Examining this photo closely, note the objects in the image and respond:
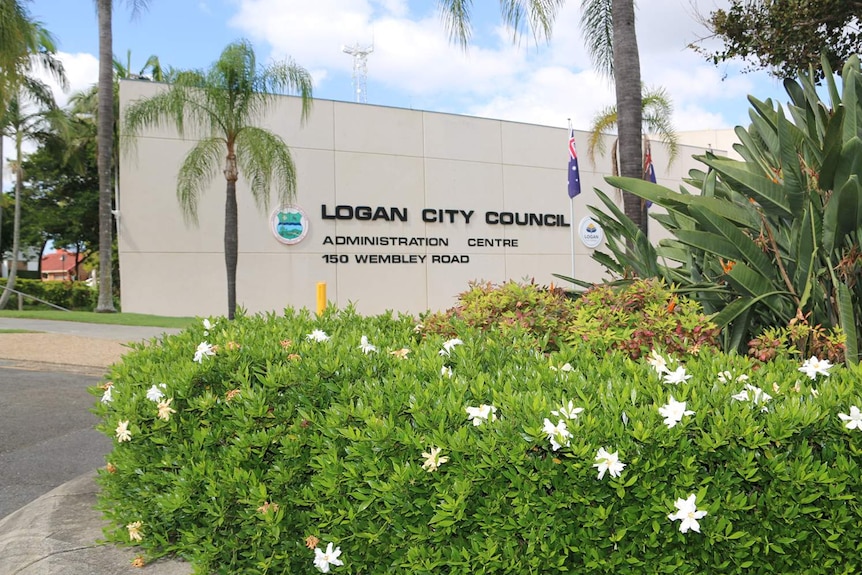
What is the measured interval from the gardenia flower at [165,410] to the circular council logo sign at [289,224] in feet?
64.1

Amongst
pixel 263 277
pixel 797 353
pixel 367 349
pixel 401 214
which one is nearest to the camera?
pixel 367 349

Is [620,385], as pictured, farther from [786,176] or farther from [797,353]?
[786,176]

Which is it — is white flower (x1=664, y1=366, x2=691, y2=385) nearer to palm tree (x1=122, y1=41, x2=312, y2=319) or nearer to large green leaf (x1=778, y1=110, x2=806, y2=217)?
large green leaf (x1=778, y1=110, x2=806, y2=217)

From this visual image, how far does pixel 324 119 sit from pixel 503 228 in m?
7.42

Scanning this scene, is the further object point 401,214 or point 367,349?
point 401,214

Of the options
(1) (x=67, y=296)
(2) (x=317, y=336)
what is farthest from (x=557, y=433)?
(1) (x=67, y=296)

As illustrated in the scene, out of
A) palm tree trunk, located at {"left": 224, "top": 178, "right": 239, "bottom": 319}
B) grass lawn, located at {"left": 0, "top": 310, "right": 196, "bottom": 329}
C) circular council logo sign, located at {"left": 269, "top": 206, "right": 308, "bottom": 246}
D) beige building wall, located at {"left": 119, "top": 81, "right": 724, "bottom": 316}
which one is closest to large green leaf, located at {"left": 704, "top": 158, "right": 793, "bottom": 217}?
grass lawn, located at {"left": 0, "top": 310, "right": 196, "bottom": 329}

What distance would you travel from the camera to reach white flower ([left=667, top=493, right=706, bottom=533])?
2.13 m

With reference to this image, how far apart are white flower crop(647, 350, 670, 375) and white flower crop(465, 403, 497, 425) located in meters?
0.76

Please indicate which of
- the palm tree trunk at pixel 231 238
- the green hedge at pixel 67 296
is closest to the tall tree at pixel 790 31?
the palm tree trunk at pixel 231 238

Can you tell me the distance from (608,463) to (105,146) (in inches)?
957

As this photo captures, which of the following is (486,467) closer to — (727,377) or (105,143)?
(727,377)

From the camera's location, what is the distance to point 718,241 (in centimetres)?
390

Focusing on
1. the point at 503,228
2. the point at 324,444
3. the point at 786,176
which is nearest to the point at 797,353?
the point at 786,176
